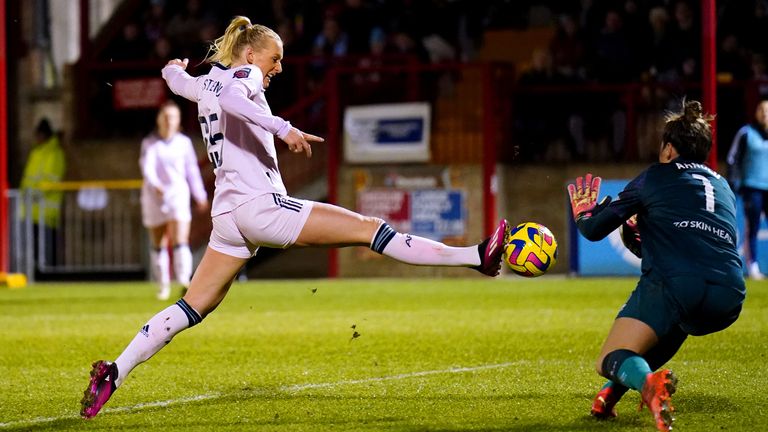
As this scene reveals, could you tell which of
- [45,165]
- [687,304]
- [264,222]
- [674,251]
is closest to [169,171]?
[45,165]

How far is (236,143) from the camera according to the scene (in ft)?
23.2

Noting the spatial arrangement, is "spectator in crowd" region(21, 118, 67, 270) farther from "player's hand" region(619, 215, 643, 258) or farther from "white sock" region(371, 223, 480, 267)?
"player's hand" region(619, 215, 643, 258)

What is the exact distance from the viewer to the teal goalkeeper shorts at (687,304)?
6.07m

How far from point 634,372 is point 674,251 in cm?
63

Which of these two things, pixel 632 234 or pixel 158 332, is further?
pixel 158 332

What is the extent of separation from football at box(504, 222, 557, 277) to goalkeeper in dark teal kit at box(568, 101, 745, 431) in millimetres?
636

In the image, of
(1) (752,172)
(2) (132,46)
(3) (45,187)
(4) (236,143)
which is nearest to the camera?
(4) (236,143)

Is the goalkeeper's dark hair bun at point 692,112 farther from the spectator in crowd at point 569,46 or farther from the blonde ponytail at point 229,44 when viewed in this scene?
the spectator in crowd at point 569,46

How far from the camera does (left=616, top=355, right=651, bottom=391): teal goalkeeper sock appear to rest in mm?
5859

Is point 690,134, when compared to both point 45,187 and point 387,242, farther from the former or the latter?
point 45,187

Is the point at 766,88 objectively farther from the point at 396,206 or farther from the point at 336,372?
the point at 336,372

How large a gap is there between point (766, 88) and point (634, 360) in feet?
46.1

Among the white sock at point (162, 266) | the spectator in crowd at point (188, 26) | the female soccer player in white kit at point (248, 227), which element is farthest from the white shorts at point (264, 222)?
the spectator in crowd at point (188, 26)

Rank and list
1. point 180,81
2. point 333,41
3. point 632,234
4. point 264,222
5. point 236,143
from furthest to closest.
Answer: point 333,41 → point 180,81 → point 236,143 → point 264,222 → point 632,234
